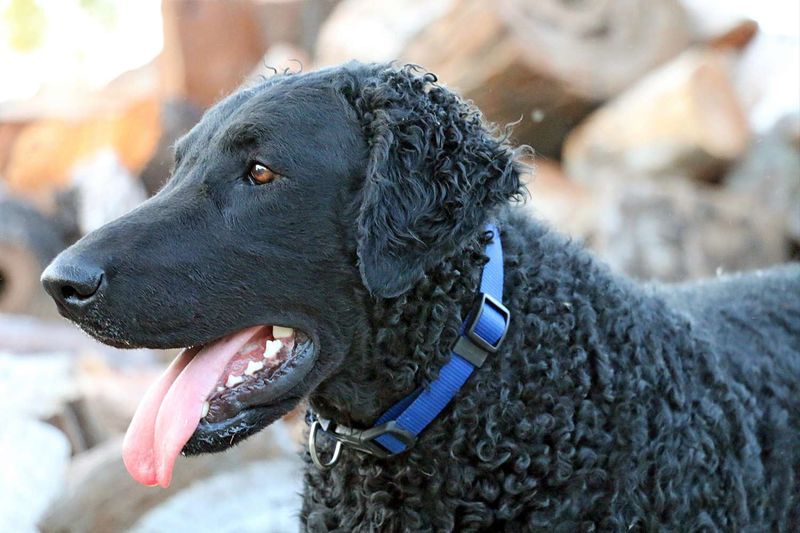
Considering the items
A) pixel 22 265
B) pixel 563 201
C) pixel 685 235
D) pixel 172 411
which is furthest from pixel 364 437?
pixel 22 265

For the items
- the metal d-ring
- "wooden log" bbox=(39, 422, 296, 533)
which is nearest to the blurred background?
"wooden log" bbox=(39, 422, 296, 533)

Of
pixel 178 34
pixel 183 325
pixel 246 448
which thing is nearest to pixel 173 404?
pixel 183 325

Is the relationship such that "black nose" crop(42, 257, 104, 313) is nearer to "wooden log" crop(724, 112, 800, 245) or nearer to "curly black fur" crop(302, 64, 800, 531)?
"curly black fur" crop(302, 64, 800, 531)

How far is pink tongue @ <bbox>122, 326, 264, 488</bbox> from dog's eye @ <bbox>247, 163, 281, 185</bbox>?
0.41 m

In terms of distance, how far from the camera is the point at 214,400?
8.15 feet

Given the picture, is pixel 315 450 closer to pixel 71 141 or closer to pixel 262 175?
pixel 262 175

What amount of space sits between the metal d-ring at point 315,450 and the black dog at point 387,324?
0.13 feet

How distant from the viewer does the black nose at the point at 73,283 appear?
2.36 metres

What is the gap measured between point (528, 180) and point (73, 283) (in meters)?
2.34

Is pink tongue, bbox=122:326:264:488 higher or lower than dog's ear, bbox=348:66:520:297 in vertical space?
lower

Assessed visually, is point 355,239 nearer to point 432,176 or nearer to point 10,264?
point 432,176

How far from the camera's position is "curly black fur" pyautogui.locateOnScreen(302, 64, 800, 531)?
2.55 metres

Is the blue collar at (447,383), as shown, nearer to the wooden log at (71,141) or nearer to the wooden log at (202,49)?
the wooden log at (71,141)

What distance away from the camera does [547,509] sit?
101 inches
